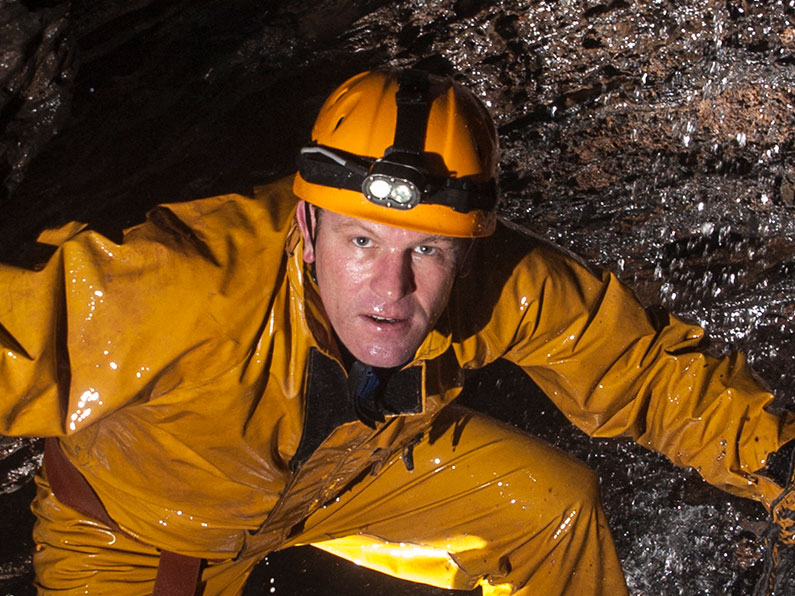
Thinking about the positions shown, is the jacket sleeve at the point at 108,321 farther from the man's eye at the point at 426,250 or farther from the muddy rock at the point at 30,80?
the muddy rock at the point at 30,80

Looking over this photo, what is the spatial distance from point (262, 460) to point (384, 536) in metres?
0.96

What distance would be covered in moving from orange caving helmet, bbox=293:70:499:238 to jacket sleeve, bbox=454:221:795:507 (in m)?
0.38

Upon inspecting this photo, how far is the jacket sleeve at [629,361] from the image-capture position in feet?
7.95

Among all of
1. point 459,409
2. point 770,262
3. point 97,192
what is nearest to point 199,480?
point 459,409

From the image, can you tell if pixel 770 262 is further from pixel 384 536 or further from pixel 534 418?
pixel 384 536

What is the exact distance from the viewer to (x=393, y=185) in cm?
203

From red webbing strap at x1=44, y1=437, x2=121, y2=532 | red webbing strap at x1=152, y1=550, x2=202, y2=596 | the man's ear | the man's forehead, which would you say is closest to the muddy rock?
red webbing strap at x1=44, y1=437, x2=121, y2=532

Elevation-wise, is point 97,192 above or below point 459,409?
above

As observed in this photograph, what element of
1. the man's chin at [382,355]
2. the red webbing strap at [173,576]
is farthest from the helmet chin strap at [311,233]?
the red webbing strap at [173,576]

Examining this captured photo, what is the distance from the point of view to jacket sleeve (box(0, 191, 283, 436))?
1.79 metres

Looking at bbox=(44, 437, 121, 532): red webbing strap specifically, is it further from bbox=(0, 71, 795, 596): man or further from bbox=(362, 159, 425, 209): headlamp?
bbox=(362, 159, 425, 209): headlamp

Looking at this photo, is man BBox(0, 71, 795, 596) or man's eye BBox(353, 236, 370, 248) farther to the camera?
man's eye BBox(353, 236, 370, 248)

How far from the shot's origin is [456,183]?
7.02 feet

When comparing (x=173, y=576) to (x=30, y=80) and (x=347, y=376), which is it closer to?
(x=347, y=376)
